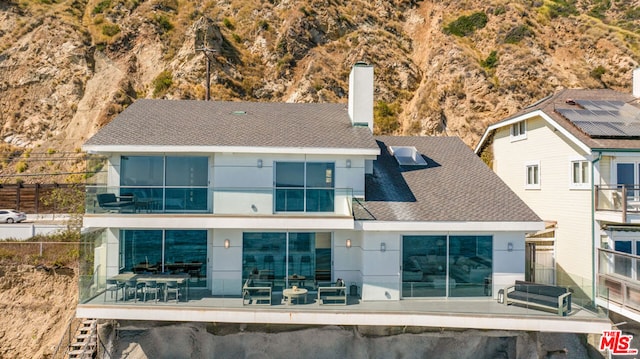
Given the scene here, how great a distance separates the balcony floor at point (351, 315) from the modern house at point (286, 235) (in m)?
0.03

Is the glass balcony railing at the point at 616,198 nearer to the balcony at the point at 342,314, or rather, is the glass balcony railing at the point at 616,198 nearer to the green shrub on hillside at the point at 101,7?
the balcony at the point at 342,314

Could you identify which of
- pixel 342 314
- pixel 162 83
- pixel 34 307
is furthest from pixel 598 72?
pixel 34 307

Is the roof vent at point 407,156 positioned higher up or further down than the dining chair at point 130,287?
higher up

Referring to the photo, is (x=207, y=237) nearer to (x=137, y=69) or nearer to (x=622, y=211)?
(x=622, y=211)

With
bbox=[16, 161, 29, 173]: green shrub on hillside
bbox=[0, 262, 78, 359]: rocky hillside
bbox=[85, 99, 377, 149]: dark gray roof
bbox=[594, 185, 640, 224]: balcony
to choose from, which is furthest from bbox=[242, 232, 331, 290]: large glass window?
bbox=[16, 161, 29, 173]: green shrub on hillside

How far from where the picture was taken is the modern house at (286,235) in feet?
39.5

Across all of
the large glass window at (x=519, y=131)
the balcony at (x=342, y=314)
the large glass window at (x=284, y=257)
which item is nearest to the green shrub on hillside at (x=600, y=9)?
the large glass window at (x=519, y=131)

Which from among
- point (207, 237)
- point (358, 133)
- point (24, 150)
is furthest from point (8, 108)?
point (358, 133)

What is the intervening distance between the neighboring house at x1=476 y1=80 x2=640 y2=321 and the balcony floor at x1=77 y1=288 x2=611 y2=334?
59.9 inches

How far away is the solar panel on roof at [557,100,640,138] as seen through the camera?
14992 mm

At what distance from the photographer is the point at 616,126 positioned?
15445 millimetres

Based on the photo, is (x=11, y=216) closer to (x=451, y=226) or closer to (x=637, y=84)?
(x=451, y=226)

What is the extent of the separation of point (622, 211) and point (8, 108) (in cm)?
4901

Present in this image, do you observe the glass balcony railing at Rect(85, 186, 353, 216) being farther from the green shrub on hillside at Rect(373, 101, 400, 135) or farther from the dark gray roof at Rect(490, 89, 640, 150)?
the green shrub on hillside at Rect(373, 101, 400, 135)
